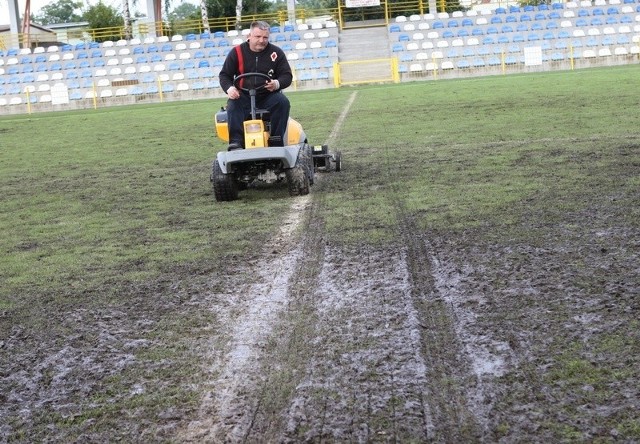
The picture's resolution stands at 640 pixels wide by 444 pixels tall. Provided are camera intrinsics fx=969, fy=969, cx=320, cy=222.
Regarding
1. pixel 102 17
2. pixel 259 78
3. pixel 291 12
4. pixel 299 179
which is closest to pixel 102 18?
pixel 102 17

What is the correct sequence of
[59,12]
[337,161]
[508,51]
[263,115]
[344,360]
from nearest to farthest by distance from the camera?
1. [344,360]
2. [263,115]
3. [337,161]
4. [508,51]
5. [59,12]

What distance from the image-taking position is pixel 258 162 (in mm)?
9141

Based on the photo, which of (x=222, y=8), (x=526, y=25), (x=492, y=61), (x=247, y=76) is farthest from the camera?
(x=222, y=8)

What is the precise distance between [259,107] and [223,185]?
3.28 ft

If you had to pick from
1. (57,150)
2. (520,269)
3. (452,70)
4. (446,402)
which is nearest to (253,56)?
(520,269)

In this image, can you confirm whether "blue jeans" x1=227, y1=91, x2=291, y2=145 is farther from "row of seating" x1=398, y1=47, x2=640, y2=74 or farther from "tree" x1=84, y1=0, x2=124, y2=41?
"tree" x1=84, y1=0, x2=124, y2=41

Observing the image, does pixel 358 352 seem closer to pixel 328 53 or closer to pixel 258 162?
pixel 258 162

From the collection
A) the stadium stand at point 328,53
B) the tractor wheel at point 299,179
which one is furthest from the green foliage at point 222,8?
the tractor wheel at point 299,179

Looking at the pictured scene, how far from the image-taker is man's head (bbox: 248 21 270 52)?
9413 millimetres

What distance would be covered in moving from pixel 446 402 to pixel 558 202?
436 cm

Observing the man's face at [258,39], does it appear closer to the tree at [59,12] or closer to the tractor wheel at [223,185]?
the tractor wheel at [223,185]

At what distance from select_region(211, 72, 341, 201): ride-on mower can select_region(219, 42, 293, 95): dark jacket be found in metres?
0.15

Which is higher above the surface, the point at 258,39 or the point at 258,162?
the point at 258,39

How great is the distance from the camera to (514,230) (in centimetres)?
668
